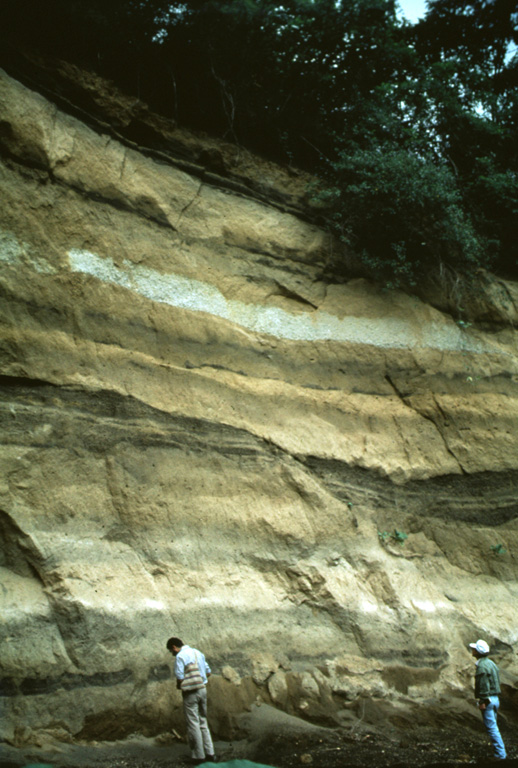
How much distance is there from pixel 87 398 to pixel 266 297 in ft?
8.72

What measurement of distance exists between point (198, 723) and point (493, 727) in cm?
263

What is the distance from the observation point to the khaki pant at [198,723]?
498 cm

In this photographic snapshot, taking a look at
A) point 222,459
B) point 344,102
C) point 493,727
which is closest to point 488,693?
point 493,727

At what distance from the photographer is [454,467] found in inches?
312

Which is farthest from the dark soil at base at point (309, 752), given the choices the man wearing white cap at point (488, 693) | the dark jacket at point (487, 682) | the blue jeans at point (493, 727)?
the dark jacket at point (487, 682)

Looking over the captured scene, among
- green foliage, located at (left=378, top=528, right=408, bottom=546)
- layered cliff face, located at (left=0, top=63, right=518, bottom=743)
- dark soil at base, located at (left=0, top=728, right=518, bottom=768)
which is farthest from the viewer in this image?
green foliage, located at (left=378, top=528, right=408, bottom=546)

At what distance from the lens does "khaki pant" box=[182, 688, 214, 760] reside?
498 centimetres

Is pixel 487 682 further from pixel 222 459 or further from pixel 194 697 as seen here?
pixel 222 459

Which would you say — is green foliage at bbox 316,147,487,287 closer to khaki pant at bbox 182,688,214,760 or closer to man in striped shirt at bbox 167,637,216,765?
man in striped shirt at bbox 167,637,216,765

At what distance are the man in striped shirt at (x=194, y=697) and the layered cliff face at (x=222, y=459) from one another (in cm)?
35

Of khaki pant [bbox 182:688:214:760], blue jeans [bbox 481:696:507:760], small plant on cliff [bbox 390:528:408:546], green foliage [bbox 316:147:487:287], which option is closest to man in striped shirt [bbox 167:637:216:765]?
khaki pant [bbox 182:688:214:760]

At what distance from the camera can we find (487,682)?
226 inches

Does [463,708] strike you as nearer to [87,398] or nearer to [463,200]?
[87,398]

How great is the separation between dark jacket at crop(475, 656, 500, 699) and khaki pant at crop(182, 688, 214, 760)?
2482 millimetres
